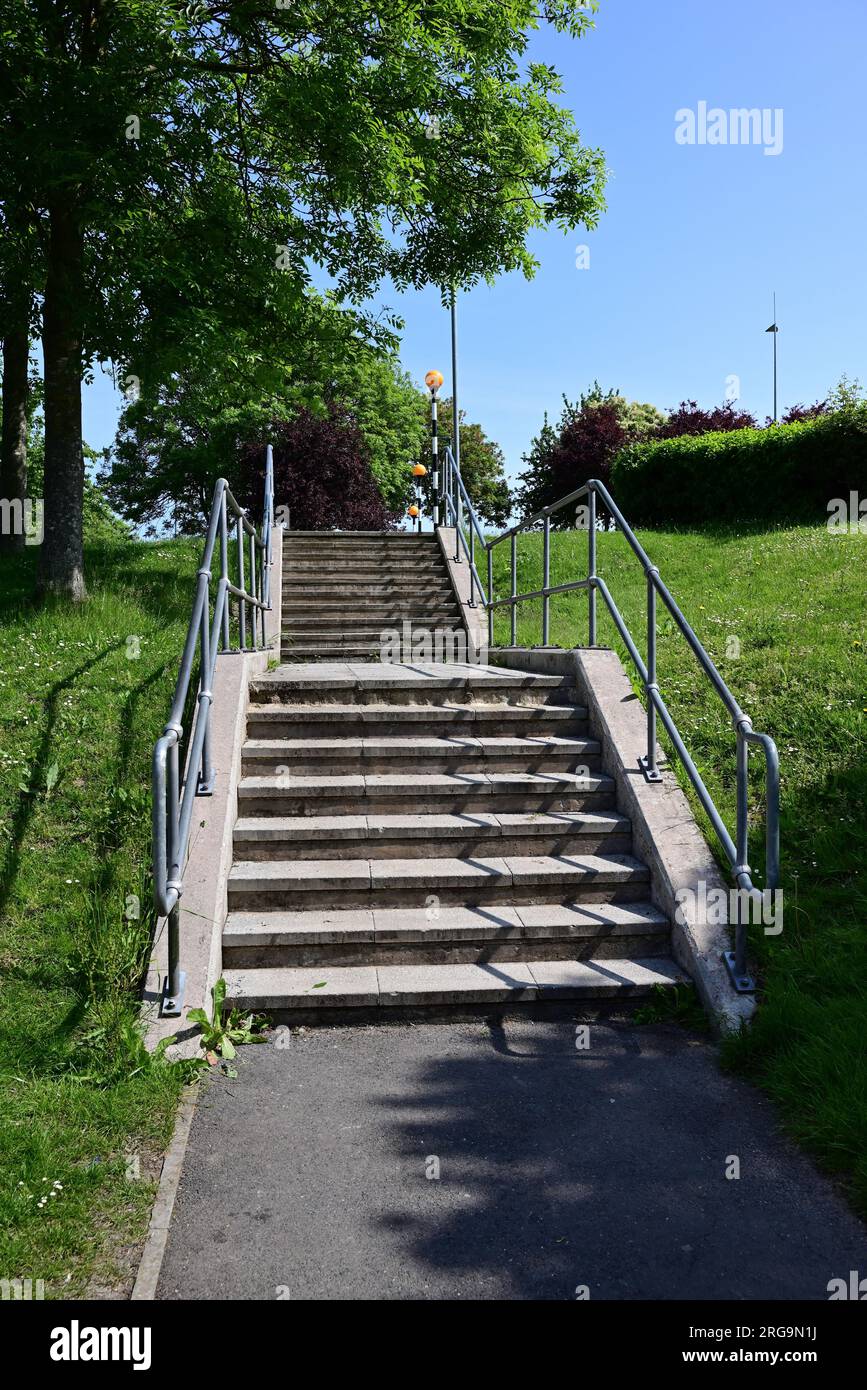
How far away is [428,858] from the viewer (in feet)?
18.5

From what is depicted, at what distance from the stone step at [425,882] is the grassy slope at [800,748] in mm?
803

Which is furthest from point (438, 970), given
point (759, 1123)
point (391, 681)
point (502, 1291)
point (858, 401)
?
point (858, 401)

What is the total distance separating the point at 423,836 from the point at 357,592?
6.22m

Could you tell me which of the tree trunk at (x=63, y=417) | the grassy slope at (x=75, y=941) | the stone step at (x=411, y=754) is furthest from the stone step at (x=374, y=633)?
the stone step at (x=411, y=754)

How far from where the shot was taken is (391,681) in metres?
7.01

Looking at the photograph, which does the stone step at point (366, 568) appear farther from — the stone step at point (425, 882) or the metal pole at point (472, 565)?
the stone step at point (425, 882)

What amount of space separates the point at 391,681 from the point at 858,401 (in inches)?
412

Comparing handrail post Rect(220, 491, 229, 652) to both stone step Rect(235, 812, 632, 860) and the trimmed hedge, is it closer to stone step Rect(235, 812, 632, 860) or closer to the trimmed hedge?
stone step Rect(235, 812, 632, 860)

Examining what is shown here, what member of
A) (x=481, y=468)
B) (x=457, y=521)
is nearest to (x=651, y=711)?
(x=457, y=521)

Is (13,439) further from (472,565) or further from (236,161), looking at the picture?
(472,565)

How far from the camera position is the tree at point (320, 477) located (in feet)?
76.3

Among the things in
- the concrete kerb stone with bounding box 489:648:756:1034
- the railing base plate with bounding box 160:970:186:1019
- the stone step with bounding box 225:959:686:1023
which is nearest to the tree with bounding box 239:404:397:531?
the concrete kerb stone with bounding box 489:648:756:1034

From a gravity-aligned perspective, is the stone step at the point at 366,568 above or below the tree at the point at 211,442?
below

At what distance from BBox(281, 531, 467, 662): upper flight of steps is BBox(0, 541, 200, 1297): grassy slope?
6.34 ft
